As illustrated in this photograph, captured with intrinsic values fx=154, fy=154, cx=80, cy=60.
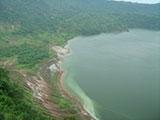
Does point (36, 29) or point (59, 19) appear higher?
point (59, 19)

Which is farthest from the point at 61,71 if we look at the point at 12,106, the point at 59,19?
the point at 59,19

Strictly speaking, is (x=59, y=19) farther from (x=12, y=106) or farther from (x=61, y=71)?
(x=12, y=106)

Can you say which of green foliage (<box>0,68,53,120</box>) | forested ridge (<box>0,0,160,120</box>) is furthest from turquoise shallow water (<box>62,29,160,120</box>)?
green foliage (<box>0,68,53,120</box>)

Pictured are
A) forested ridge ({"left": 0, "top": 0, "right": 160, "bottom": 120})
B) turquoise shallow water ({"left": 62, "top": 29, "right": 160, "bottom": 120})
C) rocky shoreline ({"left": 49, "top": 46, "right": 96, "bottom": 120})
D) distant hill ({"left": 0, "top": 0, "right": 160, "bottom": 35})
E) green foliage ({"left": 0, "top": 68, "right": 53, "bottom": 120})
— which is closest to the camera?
green foliage ({"left": 0, "top": 68, "right": 53, "bottom": 120})

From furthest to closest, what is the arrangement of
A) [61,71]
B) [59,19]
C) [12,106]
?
[59,19] → [61,71] → [12,106]

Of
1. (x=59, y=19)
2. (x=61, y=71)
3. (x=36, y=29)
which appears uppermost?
(x=59, y=19)

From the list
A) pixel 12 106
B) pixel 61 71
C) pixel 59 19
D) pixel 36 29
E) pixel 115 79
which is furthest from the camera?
pixel 59 19

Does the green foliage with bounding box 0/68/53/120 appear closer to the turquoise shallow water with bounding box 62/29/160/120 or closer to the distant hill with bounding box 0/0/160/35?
the turquoise shallow water with bounding box 62/29/160/120

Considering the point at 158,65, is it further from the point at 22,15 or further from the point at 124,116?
the point at 22,15
